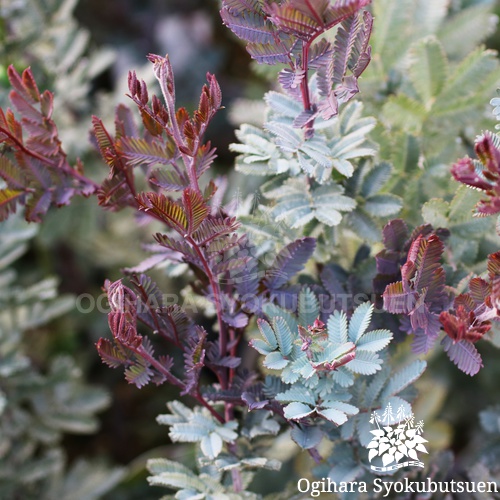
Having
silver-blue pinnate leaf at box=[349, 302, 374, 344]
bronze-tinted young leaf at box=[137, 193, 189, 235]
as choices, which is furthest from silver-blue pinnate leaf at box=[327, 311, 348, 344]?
bronze-tinted young leaf at box=[137, 193, 189, 235]

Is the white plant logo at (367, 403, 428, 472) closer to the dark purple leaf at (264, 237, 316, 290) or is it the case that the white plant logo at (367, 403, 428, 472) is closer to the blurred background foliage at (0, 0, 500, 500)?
the dark purple leaf at (264, 237, 316, 290)

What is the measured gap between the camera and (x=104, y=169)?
1.07 metres

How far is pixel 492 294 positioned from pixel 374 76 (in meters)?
0.43

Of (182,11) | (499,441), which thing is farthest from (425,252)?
(182,11)

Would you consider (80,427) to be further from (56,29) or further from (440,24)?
(440,24)

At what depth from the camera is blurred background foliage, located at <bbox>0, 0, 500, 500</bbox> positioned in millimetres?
980

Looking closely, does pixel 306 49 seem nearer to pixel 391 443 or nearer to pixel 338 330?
pixel 338 330

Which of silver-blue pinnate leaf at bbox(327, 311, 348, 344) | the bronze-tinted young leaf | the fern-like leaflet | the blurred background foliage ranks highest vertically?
the fern-like leaflet

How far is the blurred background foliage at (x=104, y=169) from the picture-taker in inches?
38.6

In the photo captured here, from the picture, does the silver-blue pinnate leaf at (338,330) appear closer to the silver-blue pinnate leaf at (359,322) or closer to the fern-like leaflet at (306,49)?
the silver-blue pinnate leaf at (359,322)

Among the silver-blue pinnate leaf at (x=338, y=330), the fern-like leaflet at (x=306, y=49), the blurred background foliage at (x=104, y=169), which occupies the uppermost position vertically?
A: the fern-like leaflet at (x=306, y=49)

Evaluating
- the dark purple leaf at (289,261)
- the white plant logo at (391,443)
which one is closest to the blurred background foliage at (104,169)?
the dark purple leaf at (289,261)

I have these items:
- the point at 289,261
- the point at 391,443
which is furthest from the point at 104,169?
the point at 391,443

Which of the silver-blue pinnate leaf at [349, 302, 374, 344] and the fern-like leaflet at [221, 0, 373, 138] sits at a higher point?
the fern-like leaflet at [221, 0, 373, 138]
